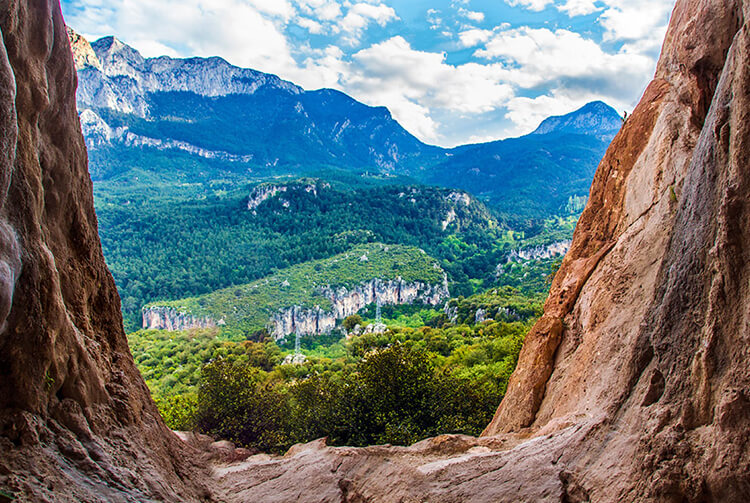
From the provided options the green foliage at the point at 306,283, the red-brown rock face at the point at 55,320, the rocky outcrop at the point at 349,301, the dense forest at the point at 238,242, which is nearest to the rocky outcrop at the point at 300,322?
the rocky outcrop at the point at 349,301

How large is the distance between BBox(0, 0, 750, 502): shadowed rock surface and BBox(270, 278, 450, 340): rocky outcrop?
9575 cm

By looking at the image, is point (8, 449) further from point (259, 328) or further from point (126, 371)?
point (259, 328)

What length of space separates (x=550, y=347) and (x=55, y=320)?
500 inches

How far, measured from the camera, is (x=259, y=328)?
103 meters

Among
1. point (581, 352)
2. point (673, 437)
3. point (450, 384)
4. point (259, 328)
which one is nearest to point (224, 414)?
point (450, 384)

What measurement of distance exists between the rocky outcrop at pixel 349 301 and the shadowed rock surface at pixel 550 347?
Answer: 314 ft

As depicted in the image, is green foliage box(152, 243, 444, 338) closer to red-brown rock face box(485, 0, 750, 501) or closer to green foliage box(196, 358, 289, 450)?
green foliage box(196, 358, 289, 450)

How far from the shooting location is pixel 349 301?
125688 mm

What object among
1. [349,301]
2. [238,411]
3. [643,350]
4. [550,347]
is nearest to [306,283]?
[349,301]

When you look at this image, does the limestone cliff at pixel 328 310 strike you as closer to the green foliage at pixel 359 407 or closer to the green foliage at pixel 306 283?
the green foliage at pixel 306 283

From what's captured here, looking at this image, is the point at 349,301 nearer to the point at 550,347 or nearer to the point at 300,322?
the point at 300,322

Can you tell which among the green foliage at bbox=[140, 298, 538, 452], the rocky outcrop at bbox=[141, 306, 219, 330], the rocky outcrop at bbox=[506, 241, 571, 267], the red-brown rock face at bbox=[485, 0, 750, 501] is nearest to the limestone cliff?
the rocky outcrop at bbox=[141, 306, 219, 330]

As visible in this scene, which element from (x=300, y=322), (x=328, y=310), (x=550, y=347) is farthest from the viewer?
(x=328, y=310)

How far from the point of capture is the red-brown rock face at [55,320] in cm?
575
